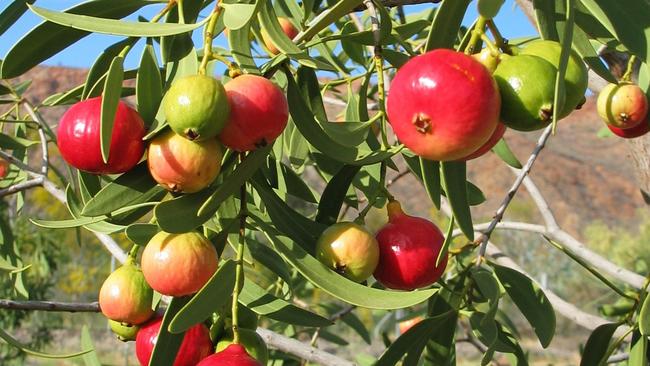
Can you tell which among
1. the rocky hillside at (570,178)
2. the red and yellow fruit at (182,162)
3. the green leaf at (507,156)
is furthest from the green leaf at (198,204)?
the rocky hillside at (570,178)

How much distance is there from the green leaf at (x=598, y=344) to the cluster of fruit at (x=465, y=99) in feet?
2.09

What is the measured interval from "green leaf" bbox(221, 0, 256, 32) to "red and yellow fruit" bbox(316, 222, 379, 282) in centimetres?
23

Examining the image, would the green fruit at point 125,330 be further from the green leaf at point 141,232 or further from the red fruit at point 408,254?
the red fruit at point 408,254

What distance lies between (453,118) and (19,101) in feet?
4.18

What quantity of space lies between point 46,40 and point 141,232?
24 centimetres

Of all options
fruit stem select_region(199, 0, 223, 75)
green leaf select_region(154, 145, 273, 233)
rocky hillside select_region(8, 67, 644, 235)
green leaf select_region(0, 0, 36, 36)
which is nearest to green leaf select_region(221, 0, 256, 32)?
fruit stem select_region(199, 0, 223, 75)

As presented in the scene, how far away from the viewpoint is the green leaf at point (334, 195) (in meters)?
0.91

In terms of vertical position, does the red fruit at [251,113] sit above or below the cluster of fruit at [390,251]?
above

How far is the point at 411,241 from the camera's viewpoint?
836mm

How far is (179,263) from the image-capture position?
72cm

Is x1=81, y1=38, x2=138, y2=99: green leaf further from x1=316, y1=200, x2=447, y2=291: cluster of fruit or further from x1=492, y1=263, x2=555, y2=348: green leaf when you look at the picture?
x1=492, y1=263, x2=555, y2=348: green leaf

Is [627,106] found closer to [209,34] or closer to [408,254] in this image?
[408,254]

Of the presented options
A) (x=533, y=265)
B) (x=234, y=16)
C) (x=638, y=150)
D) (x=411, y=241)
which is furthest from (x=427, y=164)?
(x=533, y=265)

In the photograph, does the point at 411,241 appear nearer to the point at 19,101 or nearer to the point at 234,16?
the point at 234,16
